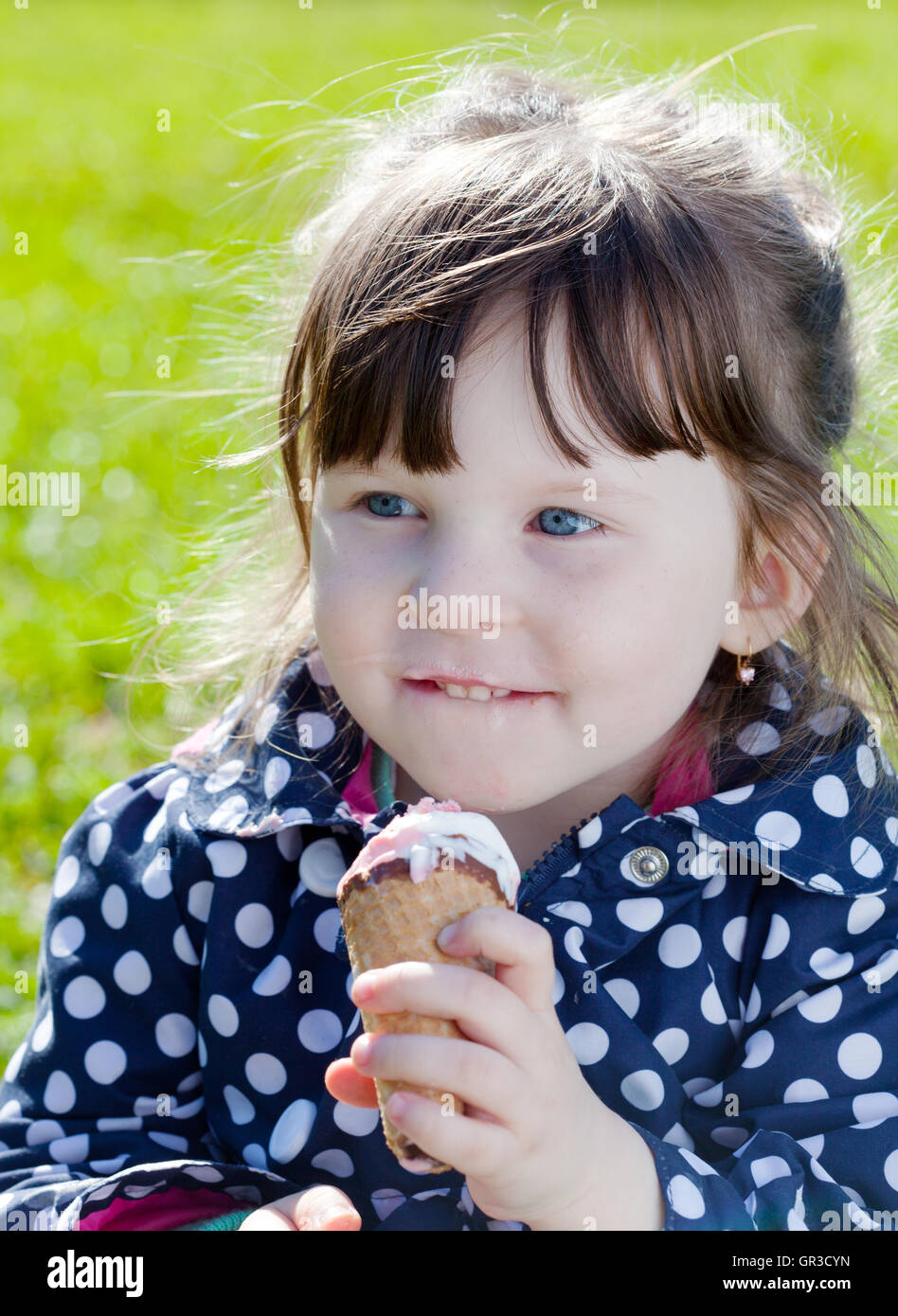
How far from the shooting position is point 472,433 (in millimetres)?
1719

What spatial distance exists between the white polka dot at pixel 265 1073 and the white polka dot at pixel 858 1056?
0.74 meters

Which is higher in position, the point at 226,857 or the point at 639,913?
the point at 226,857

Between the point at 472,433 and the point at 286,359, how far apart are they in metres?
0.67

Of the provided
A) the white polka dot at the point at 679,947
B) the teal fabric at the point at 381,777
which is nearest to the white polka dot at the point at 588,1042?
the white polka dot at the point at 679,947

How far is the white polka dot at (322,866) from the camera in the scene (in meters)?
2.04

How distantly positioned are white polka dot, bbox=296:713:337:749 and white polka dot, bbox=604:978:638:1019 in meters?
0.55

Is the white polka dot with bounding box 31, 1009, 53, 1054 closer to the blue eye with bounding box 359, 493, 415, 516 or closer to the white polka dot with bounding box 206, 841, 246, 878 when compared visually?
the white polka dot with bounding box 206, 841, 246, 878

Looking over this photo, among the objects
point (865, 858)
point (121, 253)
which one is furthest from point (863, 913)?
point (121, 253)

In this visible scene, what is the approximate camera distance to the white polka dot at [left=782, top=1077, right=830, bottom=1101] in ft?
6.03

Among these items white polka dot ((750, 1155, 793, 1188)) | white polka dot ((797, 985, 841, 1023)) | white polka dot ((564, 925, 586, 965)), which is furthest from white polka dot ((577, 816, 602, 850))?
white polka dot ((750, 1155, 793, 1188))

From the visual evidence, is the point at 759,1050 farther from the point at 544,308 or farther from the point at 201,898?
the point at 544,308

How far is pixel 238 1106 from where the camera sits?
205 cm

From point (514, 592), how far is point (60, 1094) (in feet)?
3.24
